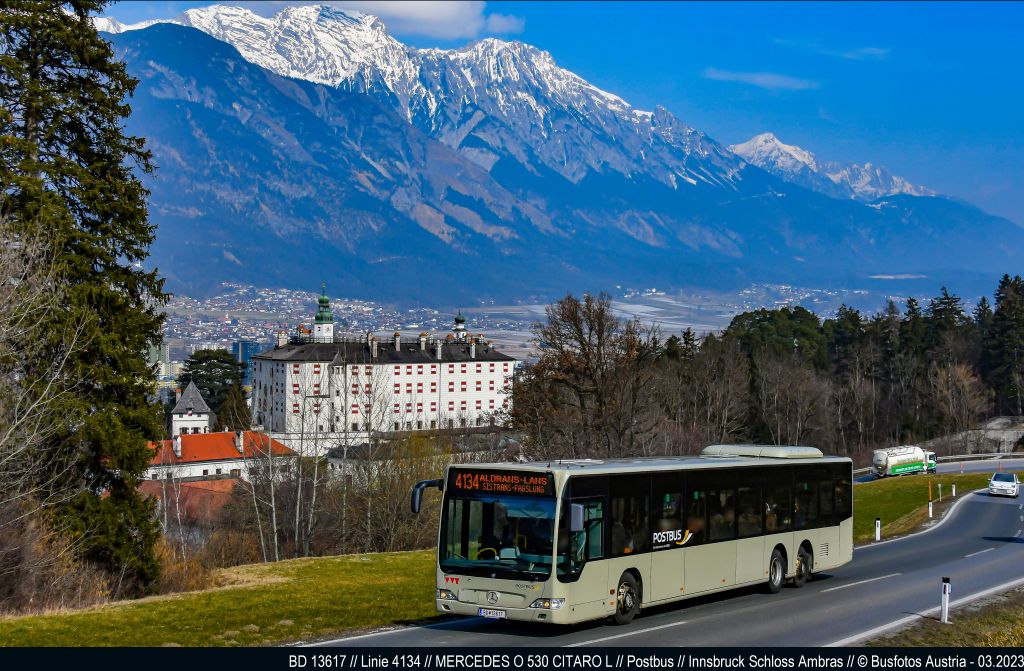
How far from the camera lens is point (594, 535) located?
20.0m

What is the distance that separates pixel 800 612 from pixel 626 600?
152 inches

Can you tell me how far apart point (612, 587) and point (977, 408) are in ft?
368

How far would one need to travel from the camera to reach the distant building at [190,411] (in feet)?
511

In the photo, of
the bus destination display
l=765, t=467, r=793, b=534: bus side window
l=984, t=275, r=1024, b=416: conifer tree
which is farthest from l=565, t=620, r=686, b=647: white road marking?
l=984, t=275, r=1024, b=416: conifer tree

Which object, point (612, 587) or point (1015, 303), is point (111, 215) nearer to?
point (612, 587)

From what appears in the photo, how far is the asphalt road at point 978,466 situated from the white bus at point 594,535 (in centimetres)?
5857

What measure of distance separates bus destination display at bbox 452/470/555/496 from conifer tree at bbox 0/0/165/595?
40.1 feet

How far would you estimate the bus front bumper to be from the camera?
19.0 metres

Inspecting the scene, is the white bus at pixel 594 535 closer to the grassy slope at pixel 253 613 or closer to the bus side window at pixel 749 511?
the bus side window at pixel 749 511

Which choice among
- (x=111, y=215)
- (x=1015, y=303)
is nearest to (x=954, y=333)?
(x=1015, y=303)

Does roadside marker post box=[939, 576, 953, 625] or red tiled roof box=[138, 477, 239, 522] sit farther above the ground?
roadside marker post box=[939, 576, 953, 625]

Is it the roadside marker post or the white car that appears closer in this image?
the roadside marker post

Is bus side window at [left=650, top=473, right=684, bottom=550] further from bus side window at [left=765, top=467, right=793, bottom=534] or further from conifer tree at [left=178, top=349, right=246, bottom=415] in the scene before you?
conifer tree at [left=178, top=349, right=246, bottom=415]

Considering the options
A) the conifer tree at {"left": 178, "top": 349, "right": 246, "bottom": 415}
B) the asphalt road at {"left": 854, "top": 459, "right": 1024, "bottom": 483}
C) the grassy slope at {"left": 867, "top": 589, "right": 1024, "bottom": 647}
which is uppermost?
the conifer tree at {"left": 178, "top": 349, "right": 246, "bottom": 415}
